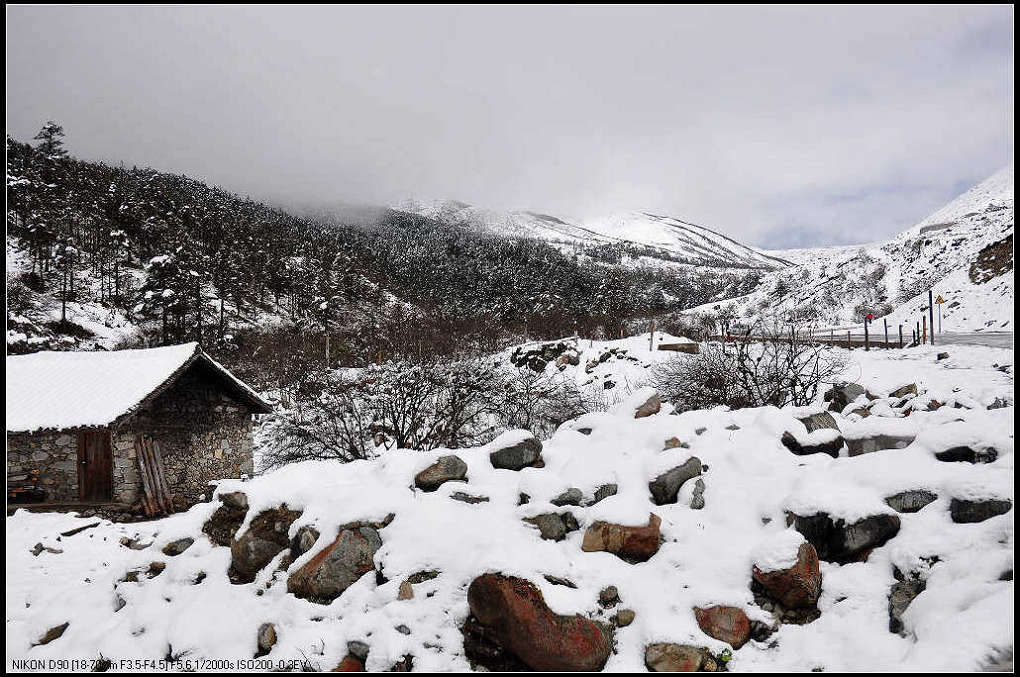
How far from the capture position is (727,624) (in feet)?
12.4

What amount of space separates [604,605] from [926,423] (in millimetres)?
4765

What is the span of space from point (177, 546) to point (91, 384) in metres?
12.0

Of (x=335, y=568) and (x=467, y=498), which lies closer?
(x=335, y=568)

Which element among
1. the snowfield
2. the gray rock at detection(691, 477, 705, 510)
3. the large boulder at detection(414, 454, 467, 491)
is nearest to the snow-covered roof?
the snowfield

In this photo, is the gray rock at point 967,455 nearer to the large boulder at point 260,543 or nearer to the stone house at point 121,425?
the large boulder at point 260,543

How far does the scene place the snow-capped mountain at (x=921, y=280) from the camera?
27141 millimetres

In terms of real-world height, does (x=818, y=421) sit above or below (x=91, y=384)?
above

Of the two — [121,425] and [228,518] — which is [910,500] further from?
[121,425]

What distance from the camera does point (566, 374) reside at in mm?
30438

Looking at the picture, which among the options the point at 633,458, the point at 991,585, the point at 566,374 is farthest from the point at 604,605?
the point at 566,374

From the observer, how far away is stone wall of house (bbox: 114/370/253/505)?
14219 mm

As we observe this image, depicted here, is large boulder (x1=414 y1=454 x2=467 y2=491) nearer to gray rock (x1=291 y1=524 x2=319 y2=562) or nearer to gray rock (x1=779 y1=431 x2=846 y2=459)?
gray rock (x1=291 y1=524 x2=319 y2=562)

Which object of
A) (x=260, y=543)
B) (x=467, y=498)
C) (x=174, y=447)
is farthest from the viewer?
(x=174, y=447)

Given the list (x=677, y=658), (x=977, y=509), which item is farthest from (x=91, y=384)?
(x=977, y=509)
